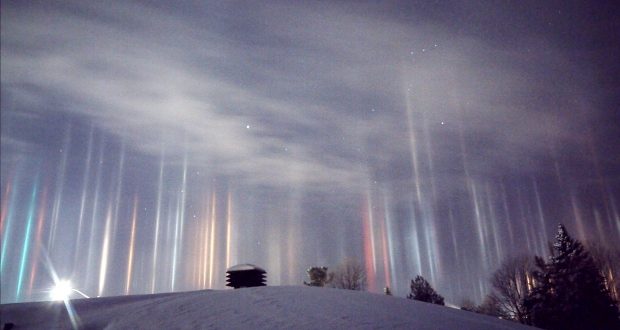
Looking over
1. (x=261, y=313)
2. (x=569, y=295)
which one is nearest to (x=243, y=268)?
(x=261, y=313)

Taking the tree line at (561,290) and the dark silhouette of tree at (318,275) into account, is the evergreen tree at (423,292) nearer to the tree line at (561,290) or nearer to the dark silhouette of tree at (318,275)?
the tree line at (561,290)

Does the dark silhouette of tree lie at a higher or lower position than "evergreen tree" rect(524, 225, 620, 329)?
higher

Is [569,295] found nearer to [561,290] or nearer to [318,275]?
[561,290]

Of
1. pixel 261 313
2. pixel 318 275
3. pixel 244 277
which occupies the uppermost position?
pixel 318 275

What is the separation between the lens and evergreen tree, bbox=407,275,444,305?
4859cm

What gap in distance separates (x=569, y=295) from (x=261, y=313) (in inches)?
1363

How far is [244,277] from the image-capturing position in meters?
19.1

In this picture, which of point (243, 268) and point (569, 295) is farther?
point (569, 295)

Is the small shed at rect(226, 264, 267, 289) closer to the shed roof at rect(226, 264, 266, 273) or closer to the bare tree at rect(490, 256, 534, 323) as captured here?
the shed roof at rect(226, 264, 266, 273)

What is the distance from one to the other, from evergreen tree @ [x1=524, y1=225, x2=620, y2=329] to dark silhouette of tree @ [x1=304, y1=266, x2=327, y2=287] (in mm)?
25850

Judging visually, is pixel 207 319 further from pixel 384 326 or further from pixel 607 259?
pixel 607 259

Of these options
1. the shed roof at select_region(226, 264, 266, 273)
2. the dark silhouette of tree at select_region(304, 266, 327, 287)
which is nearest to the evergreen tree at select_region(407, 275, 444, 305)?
the dark silhouette of tree at select_region(304, 266, 327, 287)

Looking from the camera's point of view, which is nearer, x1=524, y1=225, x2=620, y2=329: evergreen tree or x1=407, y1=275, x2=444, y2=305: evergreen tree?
x1=524, y1=225, x2=620, y2=329: evergreen tree

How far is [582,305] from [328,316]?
33.3m
